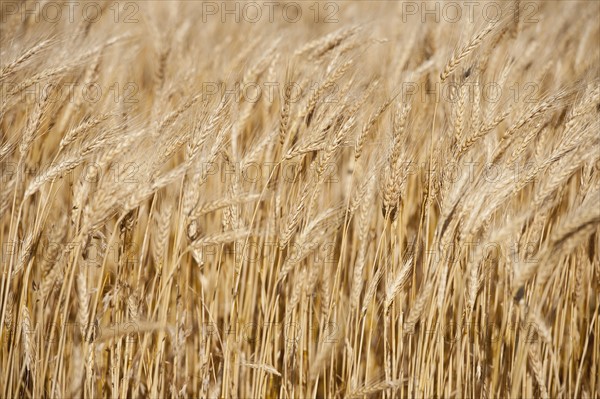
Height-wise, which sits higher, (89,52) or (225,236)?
(89,52)

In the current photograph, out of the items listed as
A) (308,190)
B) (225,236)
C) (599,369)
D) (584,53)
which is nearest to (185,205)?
(225,236)

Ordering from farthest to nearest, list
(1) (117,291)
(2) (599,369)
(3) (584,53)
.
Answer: (3) (584,53)
(2) (599,369)
(1) (117,291)

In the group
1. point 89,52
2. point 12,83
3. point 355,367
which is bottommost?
point 355,367

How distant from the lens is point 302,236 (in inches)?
63.6

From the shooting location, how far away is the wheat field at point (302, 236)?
1.57m

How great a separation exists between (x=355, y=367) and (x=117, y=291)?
83 cm

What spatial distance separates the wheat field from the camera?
1.57 m

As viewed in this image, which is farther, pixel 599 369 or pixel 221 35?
pixel 221 35

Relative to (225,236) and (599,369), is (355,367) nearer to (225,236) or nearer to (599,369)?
(225,236)

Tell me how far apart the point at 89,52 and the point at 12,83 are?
13.6 inches

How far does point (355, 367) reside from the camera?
164 cm

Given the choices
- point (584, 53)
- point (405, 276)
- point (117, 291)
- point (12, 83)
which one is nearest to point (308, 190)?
point (405, 276)

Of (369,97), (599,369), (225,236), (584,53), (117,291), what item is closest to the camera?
(225,236)

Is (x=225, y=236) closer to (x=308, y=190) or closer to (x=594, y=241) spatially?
(x=308, y=190)
